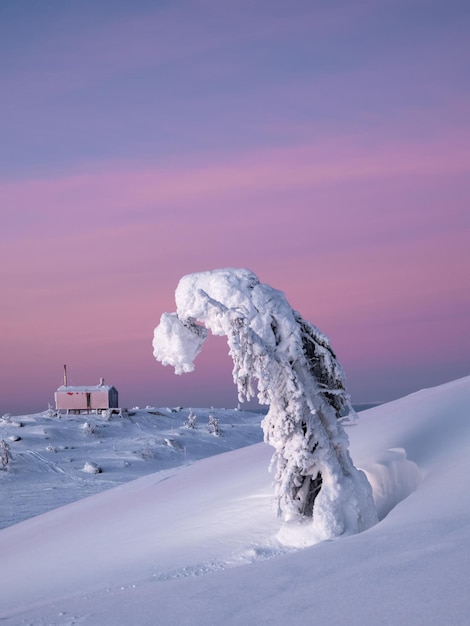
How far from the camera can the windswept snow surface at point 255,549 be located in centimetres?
380

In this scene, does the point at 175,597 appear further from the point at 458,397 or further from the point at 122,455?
the point at 122,455

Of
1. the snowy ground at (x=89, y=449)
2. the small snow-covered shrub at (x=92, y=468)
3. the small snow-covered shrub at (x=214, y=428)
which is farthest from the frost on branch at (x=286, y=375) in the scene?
the small snow-covered shrub at (x=214, y=428)

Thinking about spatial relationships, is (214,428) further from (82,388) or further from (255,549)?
(255,549)

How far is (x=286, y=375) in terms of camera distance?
20.7 ft

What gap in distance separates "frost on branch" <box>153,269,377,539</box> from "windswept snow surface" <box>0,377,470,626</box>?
0.39 meters

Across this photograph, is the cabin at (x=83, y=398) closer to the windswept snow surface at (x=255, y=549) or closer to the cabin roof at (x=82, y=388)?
the cabin roof at (x=82, y=388)

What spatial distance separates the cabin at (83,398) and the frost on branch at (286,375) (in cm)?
2543

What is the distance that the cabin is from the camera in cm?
3144

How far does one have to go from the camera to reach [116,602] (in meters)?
4.42

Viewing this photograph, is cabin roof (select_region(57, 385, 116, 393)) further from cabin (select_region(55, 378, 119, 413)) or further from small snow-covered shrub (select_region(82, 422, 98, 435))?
small snow-covered shrub (select_region(82, 422, 98, 435))

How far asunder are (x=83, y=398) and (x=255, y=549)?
2633 centimetres

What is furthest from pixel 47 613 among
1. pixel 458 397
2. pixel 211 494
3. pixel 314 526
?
pixel 458 397

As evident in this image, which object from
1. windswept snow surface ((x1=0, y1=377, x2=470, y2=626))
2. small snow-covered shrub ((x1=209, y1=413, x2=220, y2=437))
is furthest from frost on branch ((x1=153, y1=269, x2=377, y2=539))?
small snow-covered shrub ((x1=209, y1=413, x2=220, y2=437))

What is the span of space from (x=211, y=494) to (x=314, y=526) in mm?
2876
